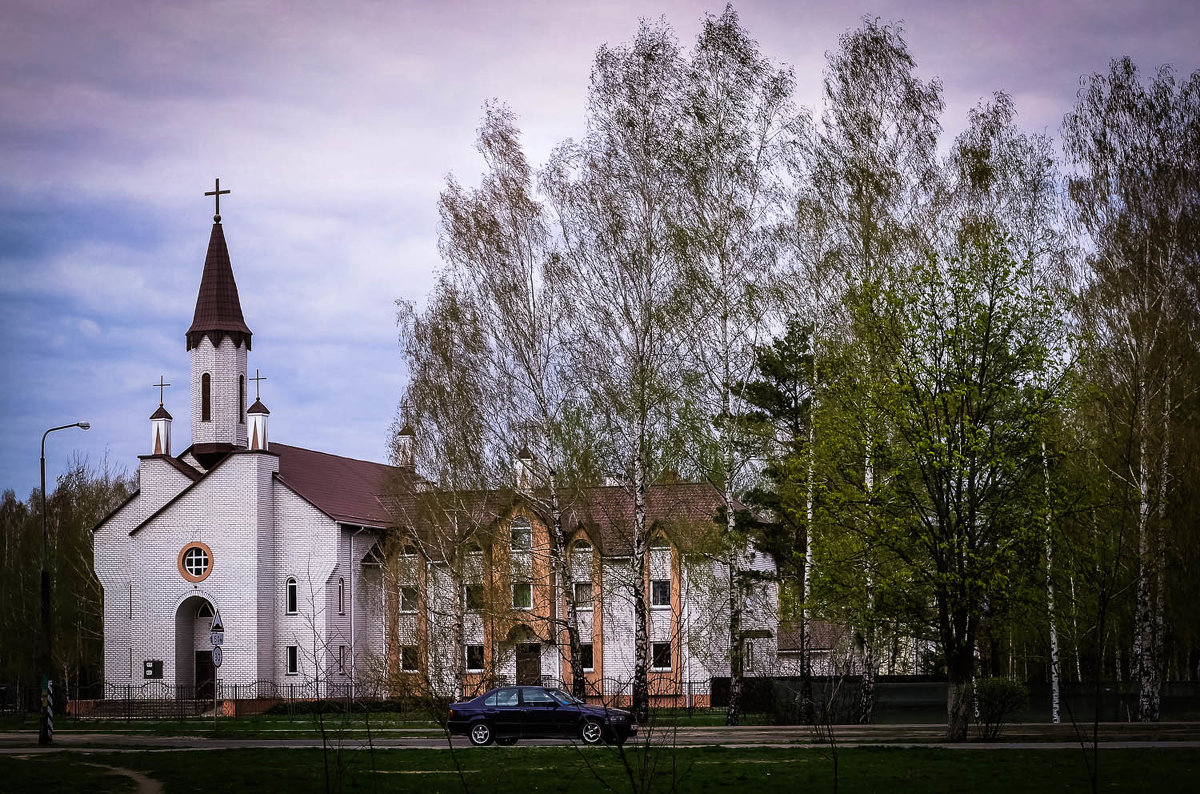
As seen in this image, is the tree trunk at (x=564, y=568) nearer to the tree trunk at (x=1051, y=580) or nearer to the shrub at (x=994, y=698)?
the shrub at (x=994, y=698)

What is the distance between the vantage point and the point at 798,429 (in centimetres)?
4000

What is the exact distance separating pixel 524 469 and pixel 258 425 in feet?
72.4

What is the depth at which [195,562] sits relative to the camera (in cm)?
5481

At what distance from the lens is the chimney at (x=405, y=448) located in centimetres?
4297

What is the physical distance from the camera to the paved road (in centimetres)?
2606

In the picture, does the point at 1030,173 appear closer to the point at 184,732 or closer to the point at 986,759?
the point at 986,759

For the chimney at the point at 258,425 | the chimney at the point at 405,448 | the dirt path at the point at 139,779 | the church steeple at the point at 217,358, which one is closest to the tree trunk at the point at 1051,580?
the dirt path at the point at 139,779

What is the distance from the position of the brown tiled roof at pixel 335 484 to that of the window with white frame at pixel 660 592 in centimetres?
1188

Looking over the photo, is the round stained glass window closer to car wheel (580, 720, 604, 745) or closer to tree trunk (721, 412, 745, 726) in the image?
tree trunk (721, 412, 745, 726)

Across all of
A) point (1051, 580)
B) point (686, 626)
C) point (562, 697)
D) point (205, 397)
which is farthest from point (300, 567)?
point (1051, 580)

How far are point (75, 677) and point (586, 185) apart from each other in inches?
1726

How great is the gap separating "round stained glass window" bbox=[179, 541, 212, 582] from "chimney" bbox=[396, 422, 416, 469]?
14956mm

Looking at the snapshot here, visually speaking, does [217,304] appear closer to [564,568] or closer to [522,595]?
[522,595]

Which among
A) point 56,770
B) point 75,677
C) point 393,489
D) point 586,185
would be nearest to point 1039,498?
point 586,185
